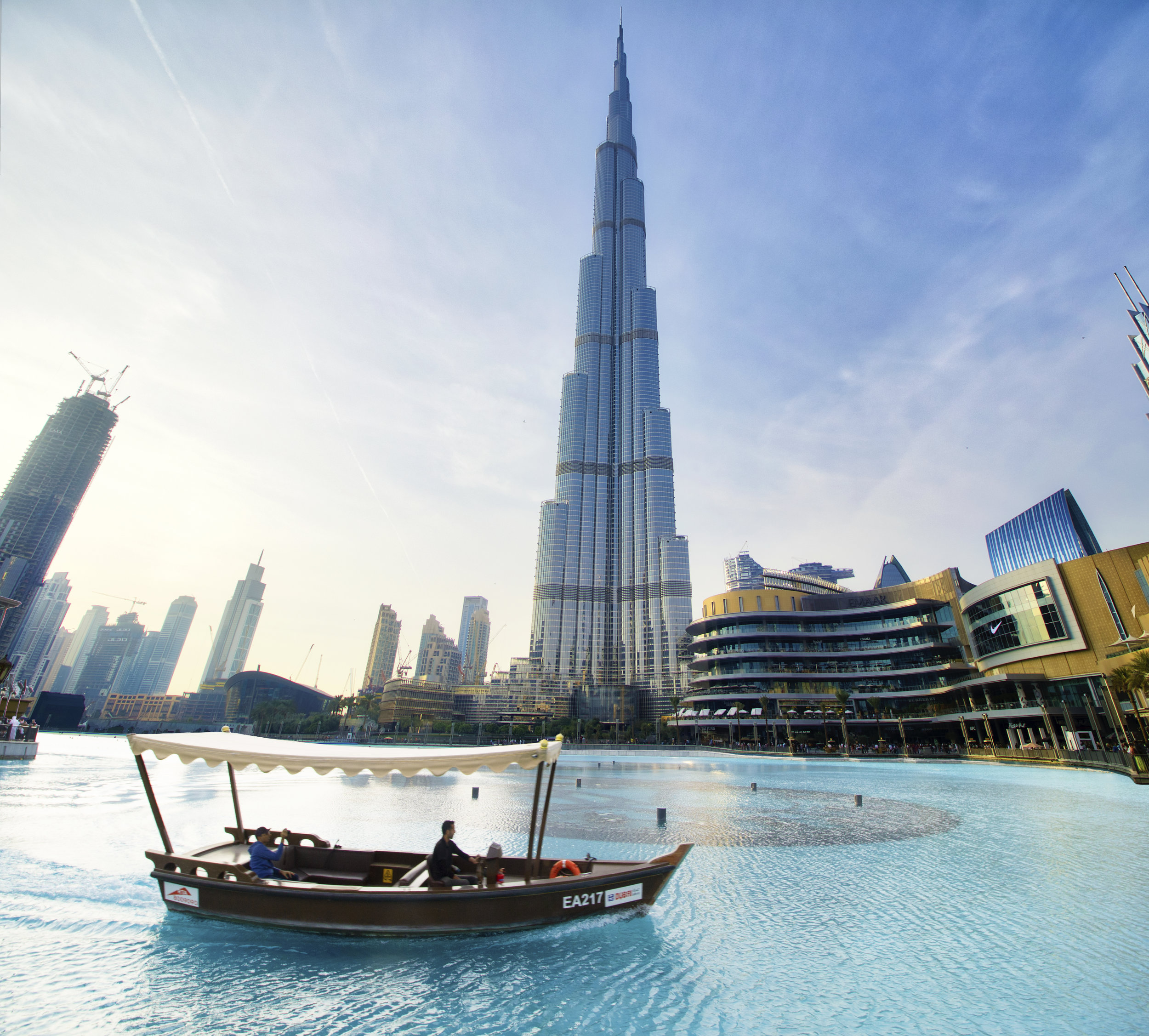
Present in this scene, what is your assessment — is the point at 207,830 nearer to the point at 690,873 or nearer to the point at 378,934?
the point at 378,934

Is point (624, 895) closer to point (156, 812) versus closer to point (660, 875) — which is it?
point (660, 875)

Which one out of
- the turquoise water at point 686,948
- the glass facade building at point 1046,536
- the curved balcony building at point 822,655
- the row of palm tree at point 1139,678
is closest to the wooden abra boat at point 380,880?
the turquoise water at point 686,948

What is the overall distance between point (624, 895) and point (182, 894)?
929 cm

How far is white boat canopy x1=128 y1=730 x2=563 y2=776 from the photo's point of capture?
11.0 metres

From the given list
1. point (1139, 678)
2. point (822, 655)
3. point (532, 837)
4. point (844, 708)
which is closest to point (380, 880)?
point (532, 837)

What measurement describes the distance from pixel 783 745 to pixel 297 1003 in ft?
316

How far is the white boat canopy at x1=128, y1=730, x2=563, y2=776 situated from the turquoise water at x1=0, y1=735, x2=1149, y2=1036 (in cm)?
318

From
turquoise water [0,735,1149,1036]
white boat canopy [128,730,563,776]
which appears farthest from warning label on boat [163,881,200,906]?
white boat canopy [128,730,563,776]

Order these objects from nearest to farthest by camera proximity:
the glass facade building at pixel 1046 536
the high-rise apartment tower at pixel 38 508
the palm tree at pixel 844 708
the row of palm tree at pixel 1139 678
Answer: the row of palm tree at pixel 1139 678 → the palm tree at pixel 844 708 → the glass facade building at pixel 1046 536 → the high-rise apartment tower at pixel 38 508

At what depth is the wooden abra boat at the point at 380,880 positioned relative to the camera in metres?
10.2

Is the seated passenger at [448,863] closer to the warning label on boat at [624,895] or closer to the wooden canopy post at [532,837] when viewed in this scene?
the wooden canopy post at [532,837]

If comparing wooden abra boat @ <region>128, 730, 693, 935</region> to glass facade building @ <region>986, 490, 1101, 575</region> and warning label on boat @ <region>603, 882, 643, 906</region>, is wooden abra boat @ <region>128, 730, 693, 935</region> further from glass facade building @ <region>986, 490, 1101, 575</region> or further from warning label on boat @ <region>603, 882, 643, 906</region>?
glass facade building @ <region>986, 490, 1101, 575</region>

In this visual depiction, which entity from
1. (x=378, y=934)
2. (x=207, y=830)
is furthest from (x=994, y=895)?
(x=207, y=830)

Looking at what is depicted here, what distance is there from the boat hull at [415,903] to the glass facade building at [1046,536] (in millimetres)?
116173
